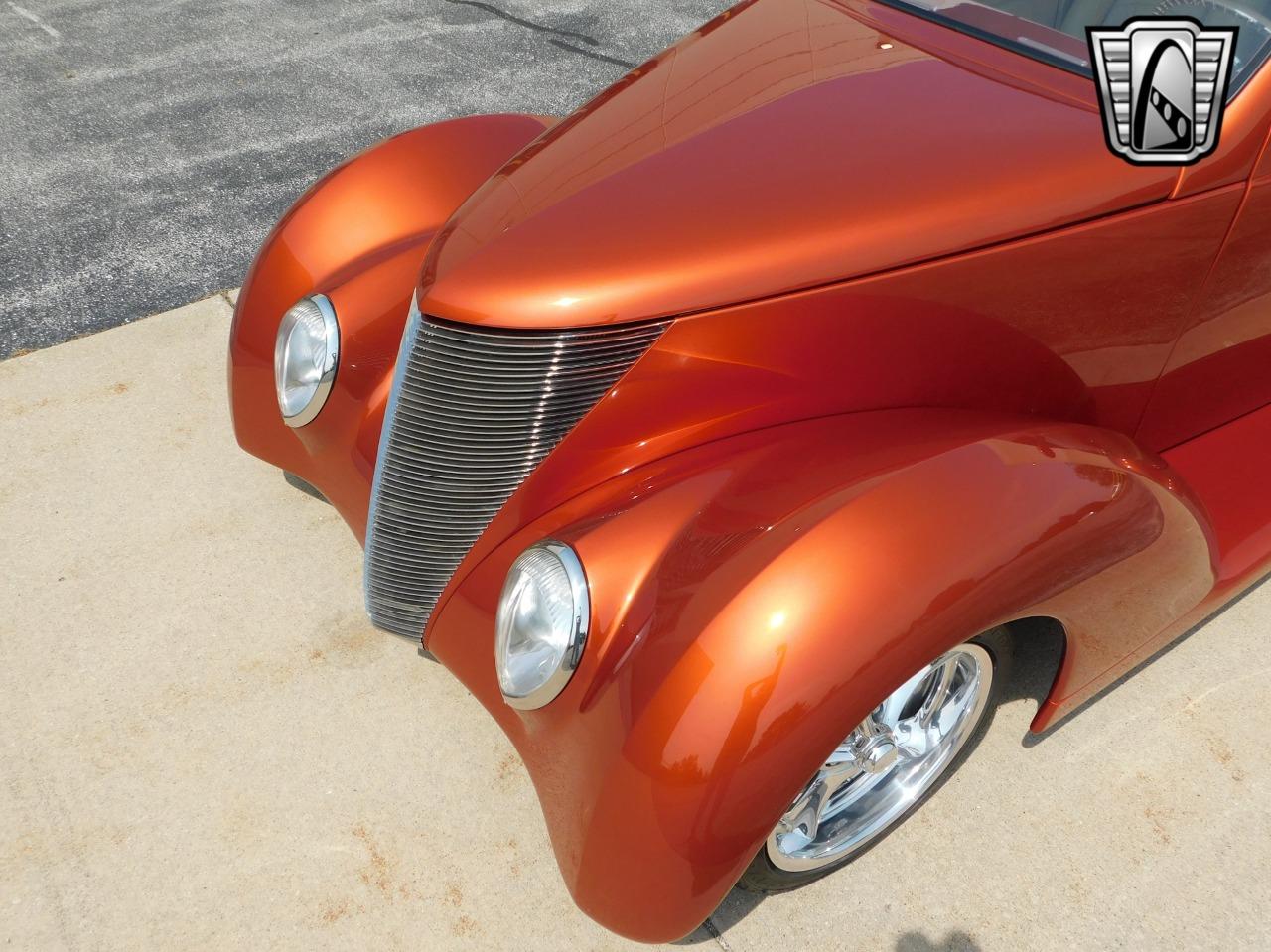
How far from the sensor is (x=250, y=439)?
113 inches

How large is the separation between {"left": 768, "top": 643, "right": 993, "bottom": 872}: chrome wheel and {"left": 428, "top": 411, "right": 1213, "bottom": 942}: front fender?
277 mm

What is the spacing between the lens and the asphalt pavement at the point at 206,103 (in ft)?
14.0

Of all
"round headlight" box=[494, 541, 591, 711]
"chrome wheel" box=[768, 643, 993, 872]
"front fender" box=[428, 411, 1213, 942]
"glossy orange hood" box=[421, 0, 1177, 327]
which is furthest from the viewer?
"chrome wheel" box=[768, 643, 993, 872]

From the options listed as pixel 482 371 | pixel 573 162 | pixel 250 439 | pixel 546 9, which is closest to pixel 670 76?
pixel 573 162

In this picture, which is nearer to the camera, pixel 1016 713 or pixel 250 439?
pixel 1016 713

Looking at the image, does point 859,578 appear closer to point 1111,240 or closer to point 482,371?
point 482,371

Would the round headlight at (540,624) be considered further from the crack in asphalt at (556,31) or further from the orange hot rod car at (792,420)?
the crack in asphalt at (556,31)

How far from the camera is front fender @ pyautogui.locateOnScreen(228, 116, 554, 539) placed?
2.59m

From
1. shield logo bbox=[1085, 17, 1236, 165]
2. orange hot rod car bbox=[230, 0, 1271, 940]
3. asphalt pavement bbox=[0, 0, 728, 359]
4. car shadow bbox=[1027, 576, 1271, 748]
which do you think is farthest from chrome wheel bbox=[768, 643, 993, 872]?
asphalt pavement bbox=[0, 0, 728, 359]

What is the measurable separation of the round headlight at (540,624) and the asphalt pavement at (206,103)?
2668 mm

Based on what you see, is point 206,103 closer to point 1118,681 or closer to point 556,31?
point 556,31

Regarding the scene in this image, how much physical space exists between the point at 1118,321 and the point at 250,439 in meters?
2.08

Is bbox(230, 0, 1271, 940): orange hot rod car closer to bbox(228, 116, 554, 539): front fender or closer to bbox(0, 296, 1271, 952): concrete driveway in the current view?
bbox(228, 116, 554, 539): front fender

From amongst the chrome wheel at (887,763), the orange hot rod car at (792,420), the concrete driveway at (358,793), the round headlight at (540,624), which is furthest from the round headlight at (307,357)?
the chrome wheel at (887,763)
